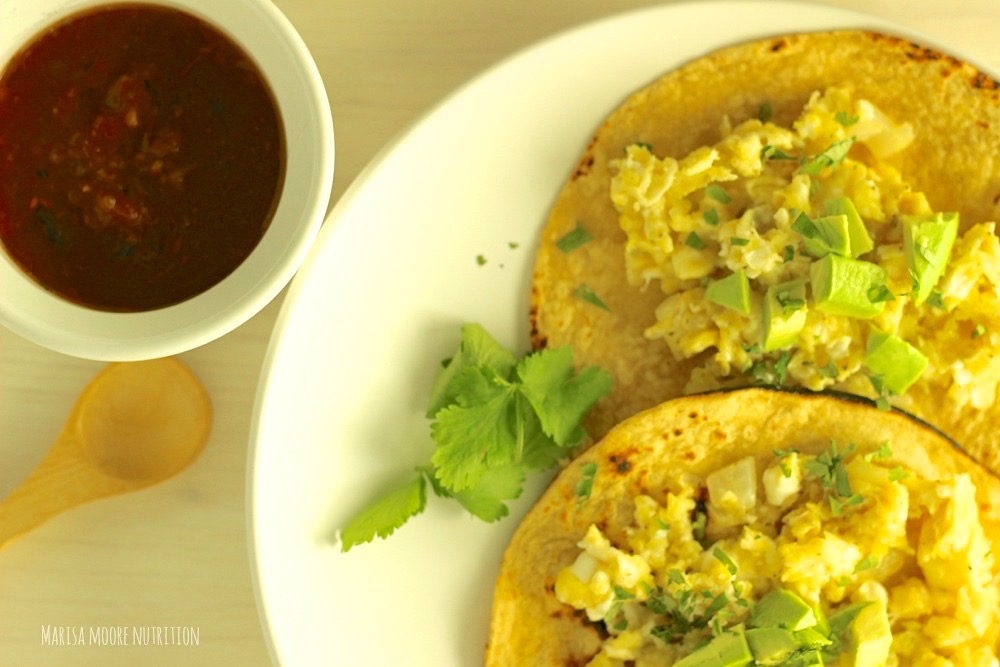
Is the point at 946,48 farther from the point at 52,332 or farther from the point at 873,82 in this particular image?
the point at 52,332

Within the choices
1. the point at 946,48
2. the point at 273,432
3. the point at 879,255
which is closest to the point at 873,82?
the point at 946,48

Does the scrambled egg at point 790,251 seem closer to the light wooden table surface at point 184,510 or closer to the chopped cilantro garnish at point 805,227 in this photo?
the chopped cilantro garnish at point 805,227

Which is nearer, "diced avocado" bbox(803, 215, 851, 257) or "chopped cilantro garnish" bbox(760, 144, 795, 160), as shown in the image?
"diced avocado" bbox(803, 215, 851, 257)

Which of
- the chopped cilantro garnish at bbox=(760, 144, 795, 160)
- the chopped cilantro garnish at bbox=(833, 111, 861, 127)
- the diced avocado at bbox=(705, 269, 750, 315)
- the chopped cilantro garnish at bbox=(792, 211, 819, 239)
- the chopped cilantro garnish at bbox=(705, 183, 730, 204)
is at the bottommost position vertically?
the diced avocado at bbox=(705, 269, 750, 315)

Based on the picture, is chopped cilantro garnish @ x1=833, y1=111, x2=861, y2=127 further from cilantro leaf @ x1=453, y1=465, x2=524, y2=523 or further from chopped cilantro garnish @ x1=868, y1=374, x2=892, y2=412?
cilantro leaf @ x1=453, y1=465, x2=524, y2=523

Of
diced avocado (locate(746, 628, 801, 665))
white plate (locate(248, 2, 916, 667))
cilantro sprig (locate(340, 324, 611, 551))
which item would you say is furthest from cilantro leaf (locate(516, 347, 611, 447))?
diced avocado (locate(746, 628, 801, 665))

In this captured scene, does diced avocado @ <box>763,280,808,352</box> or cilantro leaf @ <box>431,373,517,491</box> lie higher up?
diced avocado @ <box>763,280,808,352</box>
